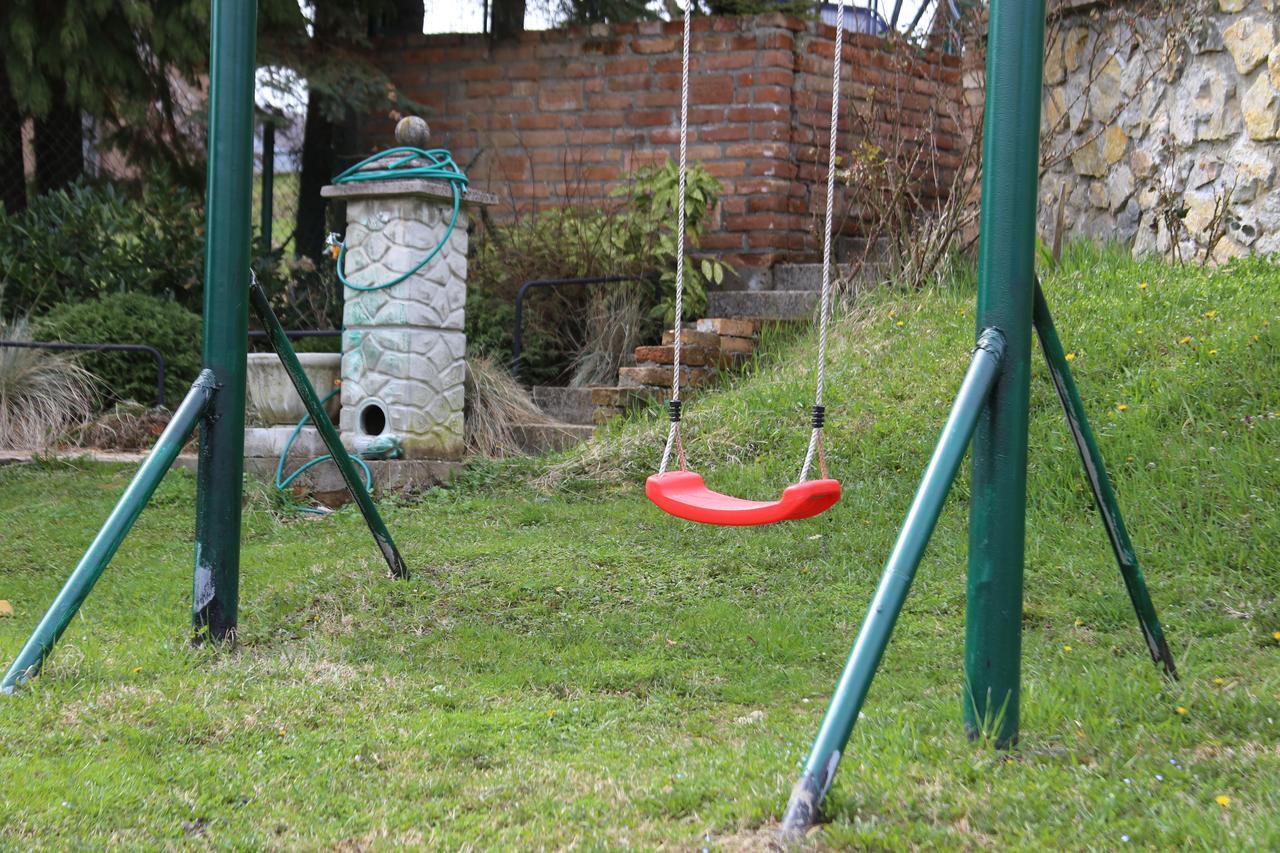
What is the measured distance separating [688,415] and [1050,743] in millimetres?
4320

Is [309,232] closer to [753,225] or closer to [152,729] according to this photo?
[753,225]

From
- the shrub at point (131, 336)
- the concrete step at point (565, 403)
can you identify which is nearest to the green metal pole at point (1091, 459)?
the concrete step at point (565, 403)

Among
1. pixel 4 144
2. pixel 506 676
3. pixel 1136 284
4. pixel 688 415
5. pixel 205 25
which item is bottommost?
pixel 506 676

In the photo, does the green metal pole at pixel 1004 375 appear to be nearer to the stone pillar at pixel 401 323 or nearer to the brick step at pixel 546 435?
the stone pillar at pixel 401 323

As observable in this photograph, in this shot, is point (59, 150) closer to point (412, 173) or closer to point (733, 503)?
point (412, 173)

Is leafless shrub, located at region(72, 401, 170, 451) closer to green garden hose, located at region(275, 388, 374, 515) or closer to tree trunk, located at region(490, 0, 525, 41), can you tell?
green garden hose, located at region(275, 388, 374, 515)

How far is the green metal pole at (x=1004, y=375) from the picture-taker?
2.87m

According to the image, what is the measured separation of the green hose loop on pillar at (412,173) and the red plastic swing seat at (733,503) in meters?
3.45

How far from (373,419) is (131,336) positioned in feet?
7.32

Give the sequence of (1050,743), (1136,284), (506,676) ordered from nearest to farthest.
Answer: (1050,743) → (506,676) → (1136,284)

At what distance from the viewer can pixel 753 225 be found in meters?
9.32

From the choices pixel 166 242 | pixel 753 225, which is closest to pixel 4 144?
pixel 166 242

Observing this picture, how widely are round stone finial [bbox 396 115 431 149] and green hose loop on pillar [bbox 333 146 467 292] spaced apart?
0.11 m

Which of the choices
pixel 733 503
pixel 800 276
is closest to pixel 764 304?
pixel 800 276
